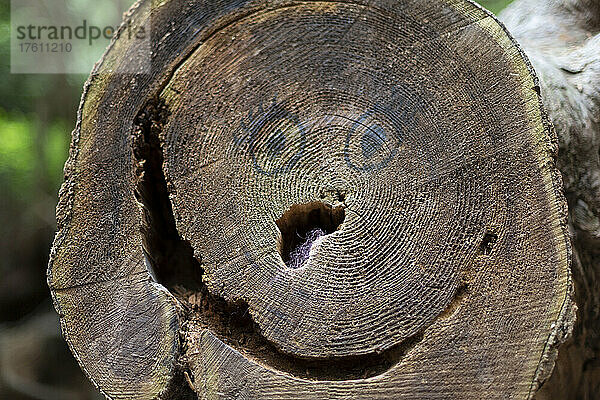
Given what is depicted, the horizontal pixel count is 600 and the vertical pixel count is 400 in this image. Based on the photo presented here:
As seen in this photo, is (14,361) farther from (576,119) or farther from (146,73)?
(576,119)

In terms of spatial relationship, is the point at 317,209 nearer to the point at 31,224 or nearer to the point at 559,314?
the point at 559,314

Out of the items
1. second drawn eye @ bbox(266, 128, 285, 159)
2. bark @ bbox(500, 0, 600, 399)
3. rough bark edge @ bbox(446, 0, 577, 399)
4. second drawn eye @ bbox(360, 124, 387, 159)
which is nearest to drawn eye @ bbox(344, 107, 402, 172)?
second drawn eye @ bbox(360, 124, 387, 159)

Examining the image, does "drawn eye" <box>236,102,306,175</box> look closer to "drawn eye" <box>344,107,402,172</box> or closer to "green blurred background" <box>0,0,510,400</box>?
"drawn eye" <box>344,107,402,172</box>

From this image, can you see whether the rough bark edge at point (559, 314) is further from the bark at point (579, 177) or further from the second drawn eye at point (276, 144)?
the second drawn eye at point (276, 144)

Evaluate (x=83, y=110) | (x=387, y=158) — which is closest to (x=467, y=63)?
(x=387, y=158)

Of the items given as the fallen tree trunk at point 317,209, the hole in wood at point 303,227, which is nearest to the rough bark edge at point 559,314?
the fallen tree trunk at point 317,209

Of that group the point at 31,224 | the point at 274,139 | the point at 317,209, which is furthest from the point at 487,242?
the point at 31,224

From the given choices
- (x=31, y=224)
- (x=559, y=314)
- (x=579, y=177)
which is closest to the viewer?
(x=559, y=314)
